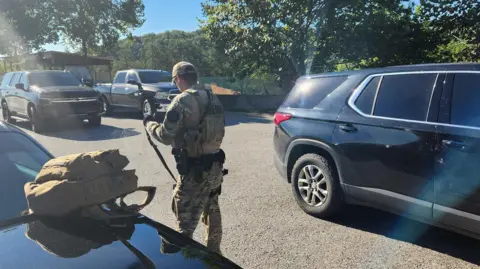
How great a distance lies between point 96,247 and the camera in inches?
79.3

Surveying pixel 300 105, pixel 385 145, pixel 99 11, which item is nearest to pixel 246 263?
pixel 385 145

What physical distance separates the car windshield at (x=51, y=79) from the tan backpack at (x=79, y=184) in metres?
10.4

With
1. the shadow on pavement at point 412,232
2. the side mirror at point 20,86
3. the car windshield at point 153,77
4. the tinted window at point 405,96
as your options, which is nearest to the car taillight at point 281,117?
the tinted window at point 405,96

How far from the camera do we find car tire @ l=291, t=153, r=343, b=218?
4.27 meters

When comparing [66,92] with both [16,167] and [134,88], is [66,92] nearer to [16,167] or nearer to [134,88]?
[134,88]

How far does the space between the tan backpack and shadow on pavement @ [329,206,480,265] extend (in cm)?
280

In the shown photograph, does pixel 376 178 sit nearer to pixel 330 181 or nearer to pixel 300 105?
pixel 330 181

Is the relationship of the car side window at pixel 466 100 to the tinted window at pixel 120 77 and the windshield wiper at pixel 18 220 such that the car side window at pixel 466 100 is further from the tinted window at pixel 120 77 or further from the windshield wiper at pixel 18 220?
the tinted window at pixel 120 77

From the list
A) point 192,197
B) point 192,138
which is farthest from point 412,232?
point 192,138

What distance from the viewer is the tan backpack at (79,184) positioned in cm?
213

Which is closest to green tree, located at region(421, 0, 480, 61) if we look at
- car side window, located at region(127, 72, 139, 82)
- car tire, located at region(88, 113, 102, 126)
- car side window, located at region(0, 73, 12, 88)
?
car side window, located at region(127, 72, 139, 82)

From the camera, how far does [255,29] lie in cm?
1575

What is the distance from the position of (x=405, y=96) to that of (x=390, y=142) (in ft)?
1.66

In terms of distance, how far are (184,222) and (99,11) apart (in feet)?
105
